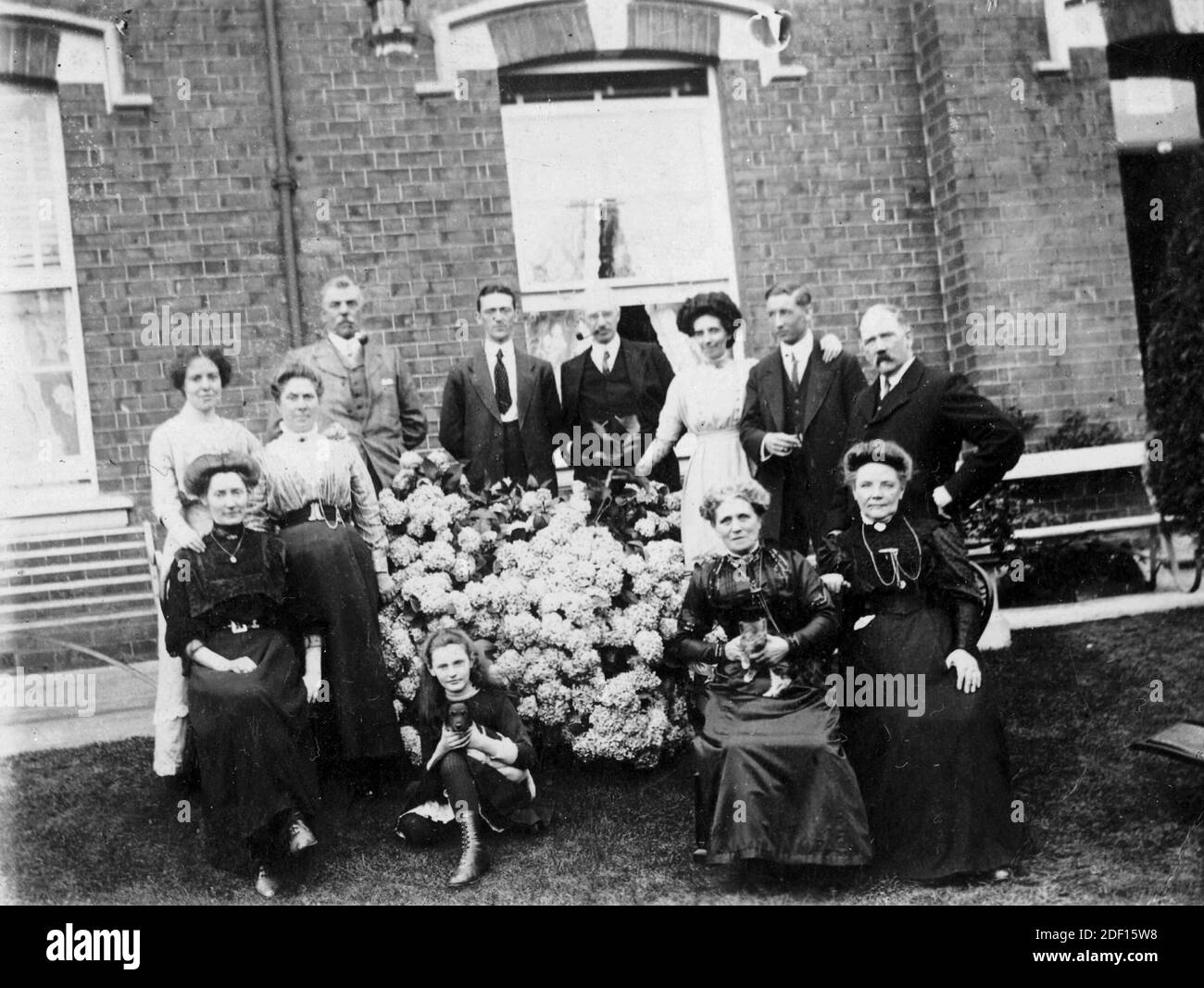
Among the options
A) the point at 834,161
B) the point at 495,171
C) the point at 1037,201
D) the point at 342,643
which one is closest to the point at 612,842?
the point at 342,643

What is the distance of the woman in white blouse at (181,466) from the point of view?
4234mm

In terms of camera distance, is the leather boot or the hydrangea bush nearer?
the leather boot

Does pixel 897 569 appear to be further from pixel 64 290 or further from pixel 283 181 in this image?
pixel 64 290

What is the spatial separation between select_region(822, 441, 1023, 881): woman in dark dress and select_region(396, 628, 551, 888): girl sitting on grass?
45.2 inches

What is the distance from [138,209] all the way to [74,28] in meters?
0.84

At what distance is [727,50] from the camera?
19.5 ft

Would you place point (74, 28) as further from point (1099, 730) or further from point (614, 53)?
point (1099, 730)

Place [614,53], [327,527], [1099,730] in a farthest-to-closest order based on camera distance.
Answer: [614,53]
[1099,730]
[327,527]

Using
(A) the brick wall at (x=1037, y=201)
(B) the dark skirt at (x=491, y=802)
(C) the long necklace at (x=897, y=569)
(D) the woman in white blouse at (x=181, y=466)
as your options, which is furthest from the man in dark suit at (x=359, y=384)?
(A) the brick wall at (x=1037, y=201)

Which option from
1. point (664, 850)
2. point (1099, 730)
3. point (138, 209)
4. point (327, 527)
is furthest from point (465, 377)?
point (1099, 730)

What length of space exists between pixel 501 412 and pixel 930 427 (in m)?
1.79

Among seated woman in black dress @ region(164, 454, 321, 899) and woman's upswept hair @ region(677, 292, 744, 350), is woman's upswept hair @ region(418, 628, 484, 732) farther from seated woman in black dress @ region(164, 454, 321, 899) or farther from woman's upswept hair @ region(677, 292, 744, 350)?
woman's upswept hair @ region(677, 292, 744, 350)

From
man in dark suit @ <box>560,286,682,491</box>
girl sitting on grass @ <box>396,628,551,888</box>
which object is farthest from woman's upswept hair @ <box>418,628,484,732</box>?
man in dark suit @ <box>560,286,682,491</box>

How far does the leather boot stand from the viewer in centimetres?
390
